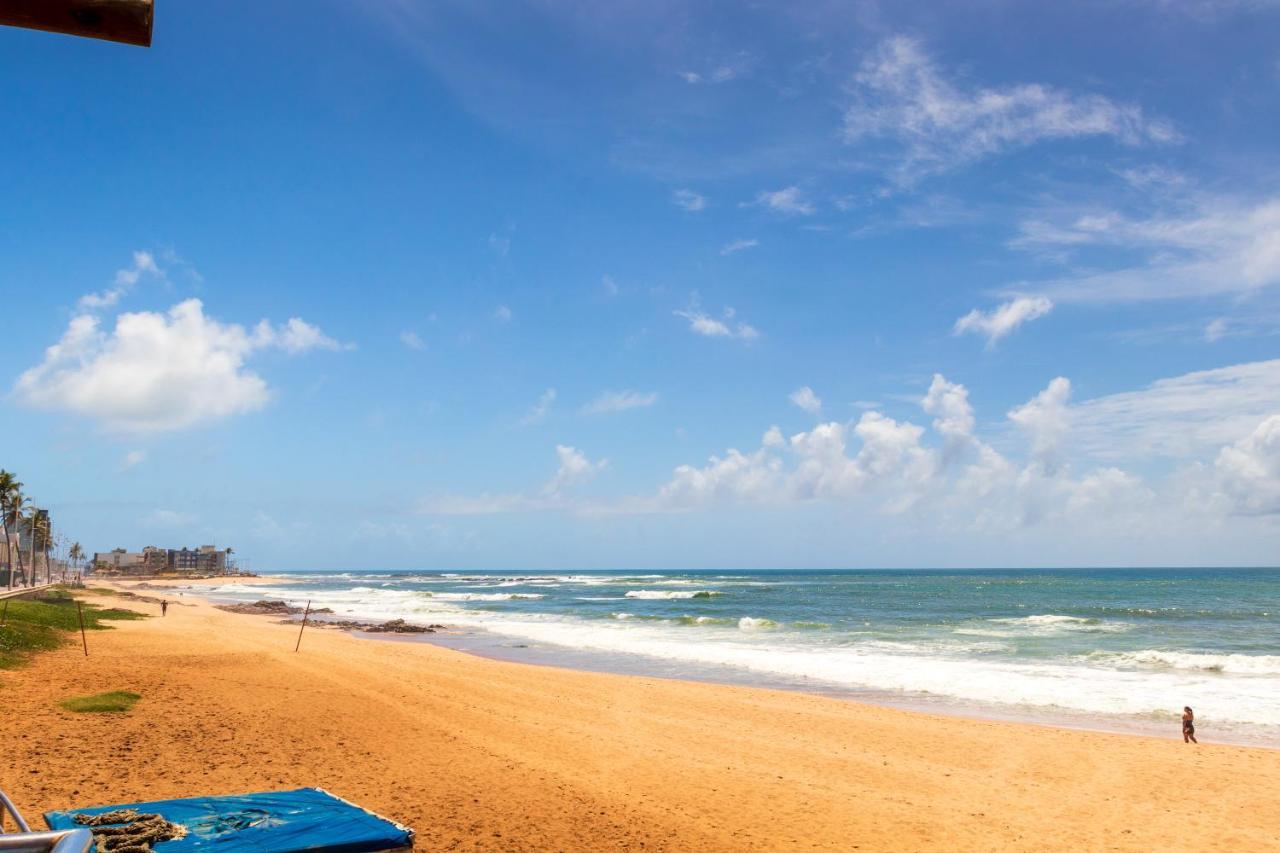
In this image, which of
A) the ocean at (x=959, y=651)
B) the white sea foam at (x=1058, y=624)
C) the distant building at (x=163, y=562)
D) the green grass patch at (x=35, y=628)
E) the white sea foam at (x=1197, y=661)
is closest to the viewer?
the green grass patch at (x=35, y=628)

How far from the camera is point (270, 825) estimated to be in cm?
650

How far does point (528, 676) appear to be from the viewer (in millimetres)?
21656

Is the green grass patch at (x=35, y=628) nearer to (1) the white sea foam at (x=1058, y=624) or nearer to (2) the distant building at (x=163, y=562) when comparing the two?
(1) the white sea foam at (x=1058, y=624)

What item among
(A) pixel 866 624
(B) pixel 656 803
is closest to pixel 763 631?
(A) pixel 866 624

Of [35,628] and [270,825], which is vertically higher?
[270,825]

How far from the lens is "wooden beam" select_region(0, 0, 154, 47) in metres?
2.59

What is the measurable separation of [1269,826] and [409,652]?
22.9 metres

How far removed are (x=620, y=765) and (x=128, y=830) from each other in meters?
7.16

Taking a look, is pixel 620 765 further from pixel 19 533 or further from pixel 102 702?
pixel 19 533

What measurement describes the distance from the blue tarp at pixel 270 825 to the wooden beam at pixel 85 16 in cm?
541

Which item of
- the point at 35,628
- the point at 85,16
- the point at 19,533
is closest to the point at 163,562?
the point at 19,533

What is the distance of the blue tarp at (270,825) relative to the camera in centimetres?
604

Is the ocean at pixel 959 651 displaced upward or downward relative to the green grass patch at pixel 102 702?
downward

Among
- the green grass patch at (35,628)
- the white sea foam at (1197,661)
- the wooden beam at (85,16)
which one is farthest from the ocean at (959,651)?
the wooden beam at (85,16)
